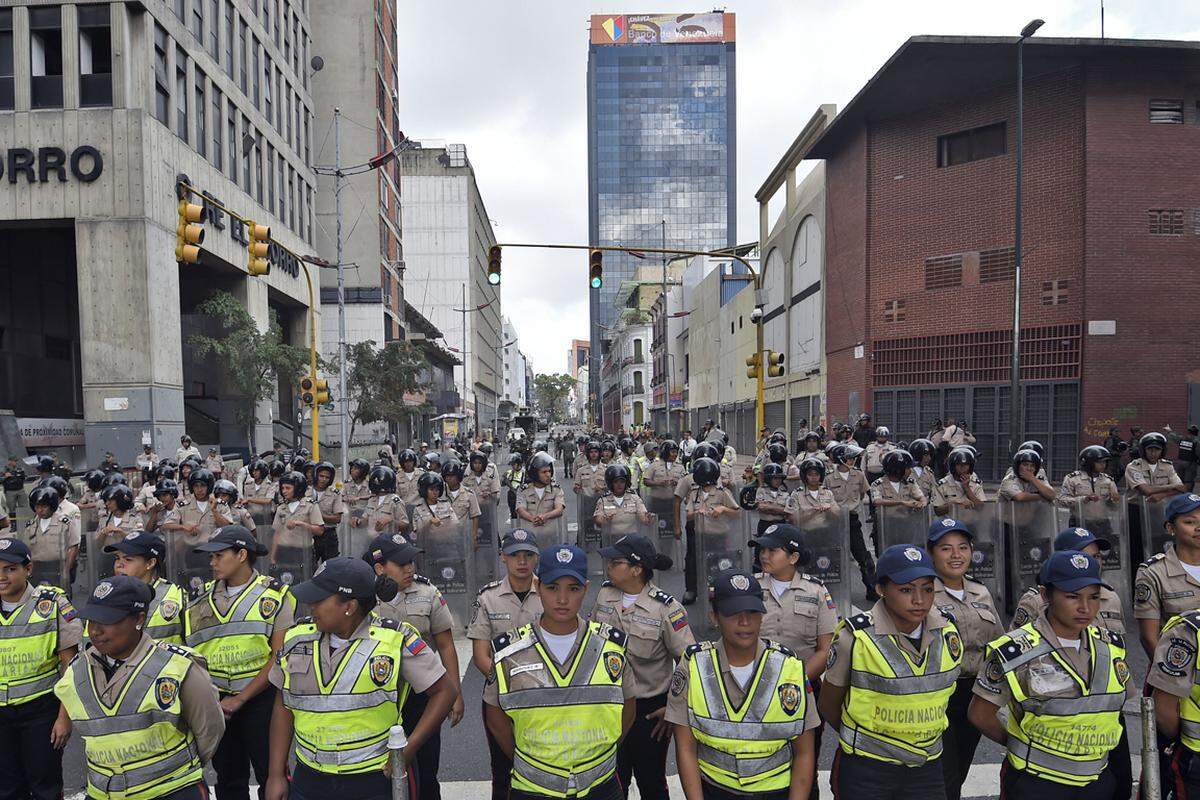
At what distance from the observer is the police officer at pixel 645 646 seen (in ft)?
14.2

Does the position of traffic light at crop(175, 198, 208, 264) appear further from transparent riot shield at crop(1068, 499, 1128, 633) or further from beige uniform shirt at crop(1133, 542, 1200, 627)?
transparent riot shield at crop(1068, 499, 1128, 633)

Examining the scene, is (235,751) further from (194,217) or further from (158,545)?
(194,217)

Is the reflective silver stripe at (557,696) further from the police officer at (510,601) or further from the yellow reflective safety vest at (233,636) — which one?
the yellow reflective safety vest at (233,636)

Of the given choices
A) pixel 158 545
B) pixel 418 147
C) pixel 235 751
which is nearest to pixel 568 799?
pixel 235 751

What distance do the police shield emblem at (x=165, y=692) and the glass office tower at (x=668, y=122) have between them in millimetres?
149754

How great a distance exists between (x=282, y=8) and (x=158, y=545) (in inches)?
1579

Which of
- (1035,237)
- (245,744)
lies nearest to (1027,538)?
(245,744)

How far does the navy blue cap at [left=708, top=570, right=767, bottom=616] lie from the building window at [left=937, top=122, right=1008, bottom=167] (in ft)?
80.1

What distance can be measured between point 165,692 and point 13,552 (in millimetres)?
1664

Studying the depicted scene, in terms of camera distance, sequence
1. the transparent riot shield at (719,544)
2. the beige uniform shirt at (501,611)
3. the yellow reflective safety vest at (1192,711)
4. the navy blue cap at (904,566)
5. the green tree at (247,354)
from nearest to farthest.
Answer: the navy blue cap at (904,566)
the yellow reflective safety vest at (1192,711)
the beige uniform shirt at (501,611)
the transparent riot shield at (719,544)
the green tree at (247,354)

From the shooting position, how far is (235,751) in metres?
4.39

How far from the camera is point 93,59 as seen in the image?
78.1ft

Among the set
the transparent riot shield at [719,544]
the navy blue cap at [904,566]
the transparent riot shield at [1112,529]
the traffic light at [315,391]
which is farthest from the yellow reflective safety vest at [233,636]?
the traffic light at [315,391]

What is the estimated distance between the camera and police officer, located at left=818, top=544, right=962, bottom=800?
347 cm
